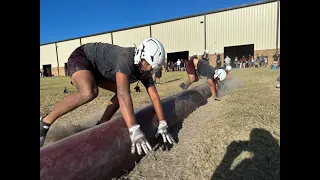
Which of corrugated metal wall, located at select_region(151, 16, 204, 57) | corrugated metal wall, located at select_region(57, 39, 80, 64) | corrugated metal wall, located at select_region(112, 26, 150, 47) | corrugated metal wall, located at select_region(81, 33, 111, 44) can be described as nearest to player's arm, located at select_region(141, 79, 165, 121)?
corrugated metal wall, located at select_region(151, 16, 204, 57)

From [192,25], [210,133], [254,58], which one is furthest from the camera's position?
[192,25]

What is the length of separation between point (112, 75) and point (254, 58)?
3020cm

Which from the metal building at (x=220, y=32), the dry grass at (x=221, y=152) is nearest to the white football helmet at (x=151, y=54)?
the dry grass at (x=221, y=152)

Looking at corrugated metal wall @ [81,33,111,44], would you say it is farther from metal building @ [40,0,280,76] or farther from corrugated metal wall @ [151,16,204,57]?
corrugated metal wall @ [151,16,204,57]

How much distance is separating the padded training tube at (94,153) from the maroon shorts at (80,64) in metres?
0.77

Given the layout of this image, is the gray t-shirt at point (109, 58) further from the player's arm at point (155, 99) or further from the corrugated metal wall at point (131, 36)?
the corrugated metal wall at point (131, 36)

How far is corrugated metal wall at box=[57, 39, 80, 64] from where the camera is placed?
1800 inches

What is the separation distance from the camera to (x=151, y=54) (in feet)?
10.2

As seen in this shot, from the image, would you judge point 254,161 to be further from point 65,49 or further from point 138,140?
point 65,49

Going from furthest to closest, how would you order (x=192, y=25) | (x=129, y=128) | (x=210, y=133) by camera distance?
(x=192, y=25)
(x=210, y=133)
(x=129, y=128)
